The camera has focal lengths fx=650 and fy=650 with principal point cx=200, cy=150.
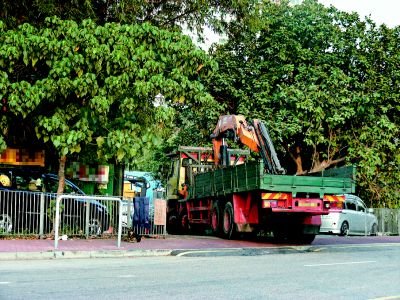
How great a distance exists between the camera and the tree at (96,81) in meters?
15.4

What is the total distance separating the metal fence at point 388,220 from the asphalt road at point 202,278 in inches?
721

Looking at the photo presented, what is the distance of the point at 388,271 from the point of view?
11375 mm

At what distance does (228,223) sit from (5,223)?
627 cm

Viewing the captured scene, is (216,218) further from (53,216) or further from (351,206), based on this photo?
(351,206)

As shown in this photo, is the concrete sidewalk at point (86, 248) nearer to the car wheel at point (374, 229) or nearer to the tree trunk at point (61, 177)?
the tree trunk at point (61, 177)

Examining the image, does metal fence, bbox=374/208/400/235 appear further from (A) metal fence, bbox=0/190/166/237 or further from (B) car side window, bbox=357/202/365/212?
(A) metal fence, bbox=0/190/166/237

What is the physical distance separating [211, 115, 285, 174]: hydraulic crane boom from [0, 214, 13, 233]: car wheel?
7.11m

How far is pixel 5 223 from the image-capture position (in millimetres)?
16625

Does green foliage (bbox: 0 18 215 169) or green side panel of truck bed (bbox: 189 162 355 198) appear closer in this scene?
green foliage (bbox: 0 18 215 169)

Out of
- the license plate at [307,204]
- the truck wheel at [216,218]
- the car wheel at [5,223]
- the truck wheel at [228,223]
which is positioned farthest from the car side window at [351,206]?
the car wheel at [5,223]

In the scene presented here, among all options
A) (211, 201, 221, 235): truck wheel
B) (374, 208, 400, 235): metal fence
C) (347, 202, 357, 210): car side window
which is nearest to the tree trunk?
(211, 201, 221, 235): truck wheel

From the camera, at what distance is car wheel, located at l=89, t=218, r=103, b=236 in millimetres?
17833

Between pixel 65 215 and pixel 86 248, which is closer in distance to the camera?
pixel 86 248

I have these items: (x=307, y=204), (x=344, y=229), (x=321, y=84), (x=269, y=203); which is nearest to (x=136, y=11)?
(x=269, y=203)
